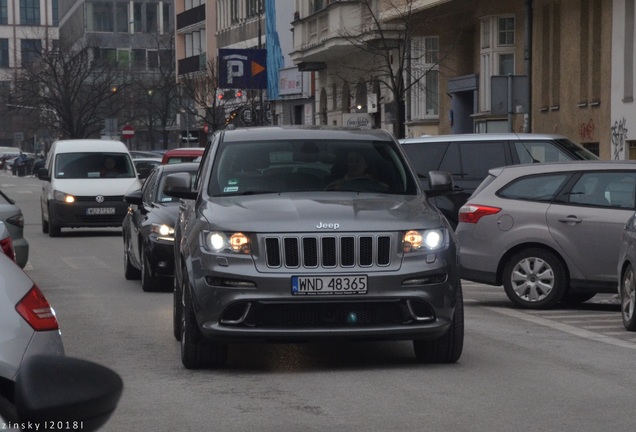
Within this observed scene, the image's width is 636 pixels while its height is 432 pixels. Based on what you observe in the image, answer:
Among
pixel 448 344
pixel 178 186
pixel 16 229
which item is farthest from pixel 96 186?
pixel 448 344

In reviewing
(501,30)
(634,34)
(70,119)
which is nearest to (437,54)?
(501,30)

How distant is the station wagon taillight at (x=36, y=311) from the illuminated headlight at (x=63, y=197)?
24314 millimetres

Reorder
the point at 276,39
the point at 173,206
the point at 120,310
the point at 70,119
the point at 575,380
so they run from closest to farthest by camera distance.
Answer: the point at 575,380 → the point at 120,310 → the point at 173,206 → the point at 276,39 → the point at 70,119

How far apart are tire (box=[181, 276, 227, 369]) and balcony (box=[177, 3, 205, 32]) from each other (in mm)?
84215

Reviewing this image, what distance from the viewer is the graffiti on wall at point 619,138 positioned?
30.5m

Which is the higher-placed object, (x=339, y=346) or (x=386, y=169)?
(x=386, y=169)

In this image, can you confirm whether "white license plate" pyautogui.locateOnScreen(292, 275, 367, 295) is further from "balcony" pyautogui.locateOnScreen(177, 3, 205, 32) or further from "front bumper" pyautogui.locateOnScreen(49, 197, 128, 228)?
"balcony" pyautogui.locateOnScreen(177, 3, 205, 32)

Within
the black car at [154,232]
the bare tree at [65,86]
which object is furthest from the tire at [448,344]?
the bare tree at [65,86]

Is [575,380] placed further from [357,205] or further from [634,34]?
[634,34]

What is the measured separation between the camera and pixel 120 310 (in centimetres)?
1408

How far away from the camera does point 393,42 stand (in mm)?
43094

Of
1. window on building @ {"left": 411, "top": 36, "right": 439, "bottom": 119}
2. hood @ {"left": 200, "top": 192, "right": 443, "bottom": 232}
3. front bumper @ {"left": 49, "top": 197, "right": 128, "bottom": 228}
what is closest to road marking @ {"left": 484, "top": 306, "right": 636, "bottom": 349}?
hood @ {"left": 200, "top": 192, "right": 443, "bottom": 232}

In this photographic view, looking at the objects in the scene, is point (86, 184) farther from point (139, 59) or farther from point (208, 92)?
point (139, 59)

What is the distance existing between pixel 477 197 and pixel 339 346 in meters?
4.36
